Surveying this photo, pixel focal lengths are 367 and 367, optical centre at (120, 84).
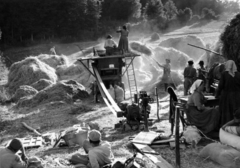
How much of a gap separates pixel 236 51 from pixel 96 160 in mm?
5808

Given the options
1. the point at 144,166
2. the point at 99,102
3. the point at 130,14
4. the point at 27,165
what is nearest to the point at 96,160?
the point at 144,166

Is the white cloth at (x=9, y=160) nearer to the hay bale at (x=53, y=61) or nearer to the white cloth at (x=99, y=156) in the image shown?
the white cloth at (x=99, y=156)

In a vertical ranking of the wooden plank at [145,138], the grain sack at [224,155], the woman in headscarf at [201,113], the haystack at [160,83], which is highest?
the woman in headscarf at [201,113]

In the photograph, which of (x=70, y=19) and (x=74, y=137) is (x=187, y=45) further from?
(x=74, y=137)

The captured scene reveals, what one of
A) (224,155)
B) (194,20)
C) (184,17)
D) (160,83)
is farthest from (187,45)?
(184,17)

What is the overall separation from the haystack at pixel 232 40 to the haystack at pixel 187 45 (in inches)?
600

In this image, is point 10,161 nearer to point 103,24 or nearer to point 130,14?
point 103,24

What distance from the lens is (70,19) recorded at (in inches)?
1641

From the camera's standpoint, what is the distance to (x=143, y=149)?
7.21 metres

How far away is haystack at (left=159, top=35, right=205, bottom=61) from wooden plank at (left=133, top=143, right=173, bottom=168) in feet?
63.0

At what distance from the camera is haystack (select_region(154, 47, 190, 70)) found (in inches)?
904

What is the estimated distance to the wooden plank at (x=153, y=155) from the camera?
253 inches

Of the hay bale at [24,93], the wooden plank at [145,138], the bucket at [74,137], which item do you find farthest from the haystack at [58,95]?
the wooden plank at [145,138]

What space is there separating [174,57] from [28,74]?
930cm
